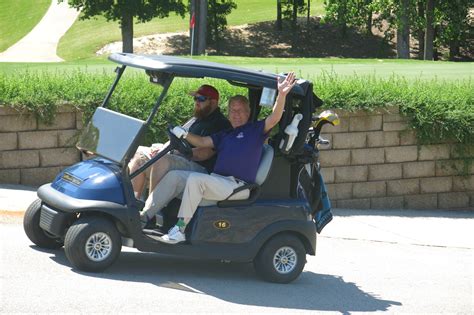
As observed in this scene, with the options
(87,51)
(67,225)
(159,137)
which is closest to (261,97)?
(67,225)

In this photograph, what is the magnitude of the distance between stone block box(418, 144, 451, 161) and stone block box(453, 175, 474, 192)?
388 millimetres

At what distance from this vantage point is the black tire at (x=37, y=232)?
9039mm

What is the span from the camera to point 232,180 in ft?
28.2

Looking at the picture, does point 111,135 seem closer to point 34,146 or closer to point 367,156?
point 34,146

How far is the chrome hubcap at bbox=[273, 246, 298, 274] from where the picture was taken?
8.87 m

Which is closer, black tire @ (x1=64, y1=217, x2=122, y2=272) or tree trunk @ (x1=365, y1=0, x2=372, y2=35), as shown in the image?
black tire @ (x1=64, y1=217, x2=122, y2=272)

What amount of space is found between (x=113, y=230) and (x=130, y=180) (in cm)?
44

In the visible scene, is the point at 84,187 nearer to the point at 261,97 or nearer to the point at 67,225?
the point at 67,225

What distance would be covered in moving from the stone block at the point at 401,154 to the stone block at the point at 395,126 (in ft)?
0.86

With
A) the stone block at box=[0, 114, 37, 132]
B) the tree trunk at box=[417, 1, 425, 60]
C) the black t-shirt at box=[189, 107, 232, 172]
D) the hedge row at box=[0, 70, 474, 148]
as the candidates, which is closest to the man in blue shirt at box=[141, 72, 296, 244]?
the black t-shirt at box=[189, 107, 232, 172]

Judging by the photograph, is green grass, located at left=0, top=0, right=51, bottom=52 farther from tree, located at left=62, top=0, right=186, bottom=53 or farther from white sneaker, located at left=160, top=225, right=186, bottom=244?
white sneaker, located at left=160, top=225, right=186, bottom=244

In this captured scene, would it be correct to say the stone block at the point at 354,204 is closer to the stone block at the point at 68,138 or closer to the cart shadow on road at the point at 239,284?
the stone block at the point at 68,138

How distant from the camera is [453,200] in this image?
576 inches

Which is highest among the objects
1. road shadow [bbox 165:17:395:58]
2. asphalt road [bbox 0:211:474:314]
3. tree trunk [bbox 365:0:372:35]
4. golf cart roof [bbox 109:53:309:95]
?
tree trunk [bbox 365:0:372:35]
